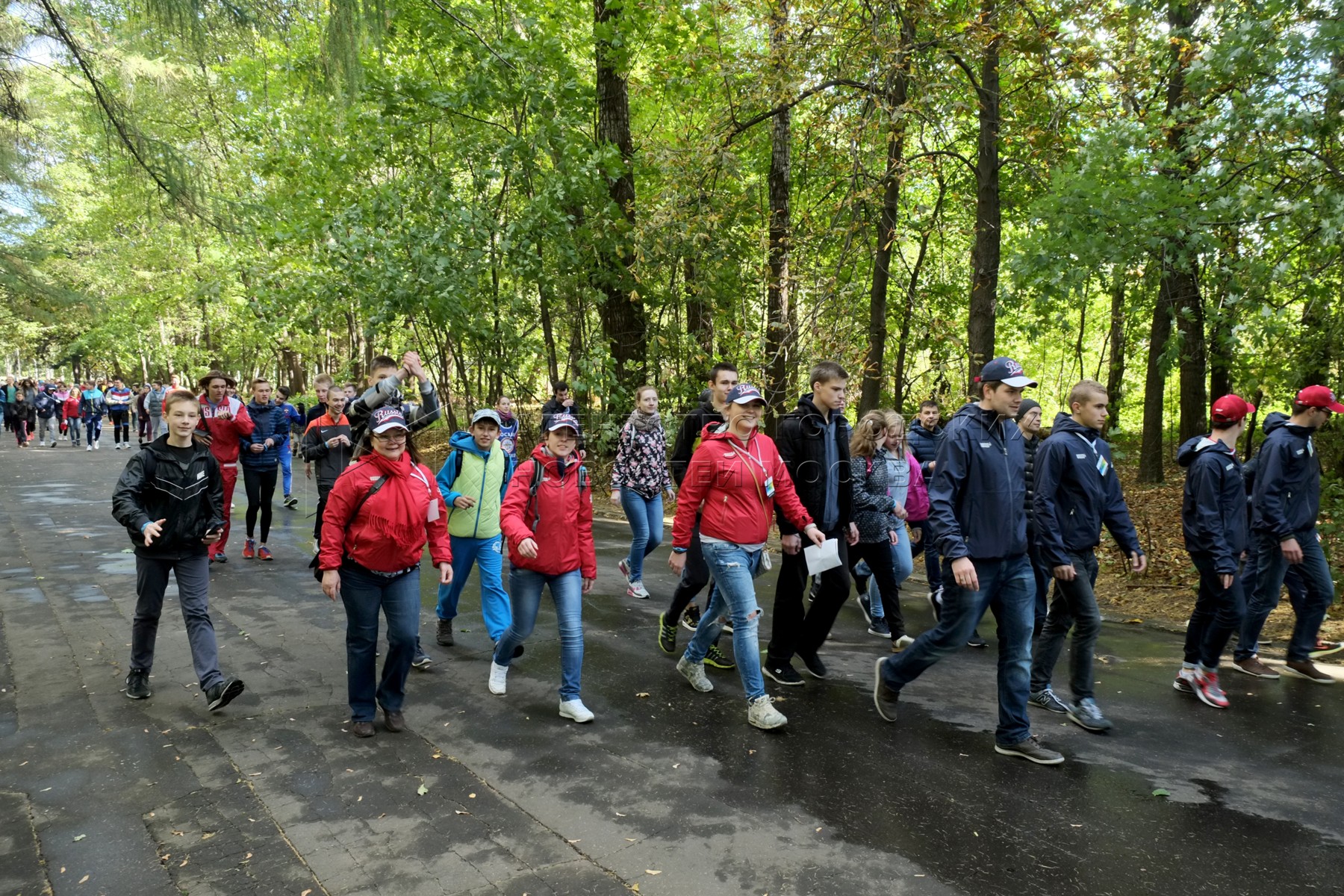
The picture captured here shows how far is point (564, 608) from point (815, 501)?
1.81 m

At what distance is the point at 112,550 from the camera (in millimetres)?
10016

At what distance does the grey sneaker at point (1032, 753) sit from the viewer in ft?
15.1

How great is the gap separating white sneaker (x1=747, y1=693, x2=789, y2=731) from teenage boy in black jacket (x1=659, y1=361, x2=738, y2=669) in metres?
1.01

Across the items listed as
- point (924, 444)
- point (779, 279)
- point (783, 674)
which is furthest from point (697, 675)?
point (779, 279)

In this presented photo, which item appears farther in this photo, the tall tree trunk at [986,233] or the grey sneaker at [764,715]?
the tall tree trunk at [986,233]

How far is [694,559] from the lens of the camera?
641 cm

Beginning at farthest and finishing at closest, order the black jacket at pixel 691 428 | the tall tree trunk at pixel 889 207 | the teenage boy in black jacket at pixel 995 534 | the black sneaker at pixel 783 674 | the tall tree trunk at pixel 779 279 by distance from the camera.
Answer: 1. the tall tree trunk at pixel 779 279
2. the tall tree trunk at pixel 889 207
3. the black jacket at pixel 691 428
4. the black sneaker at pixel 783 674
5. the teenage boy in black jacket at pixel 995 534

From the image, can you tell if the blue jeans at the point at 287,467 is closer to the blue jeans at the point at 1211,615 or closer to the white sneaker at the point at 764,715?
the white sneaker at the point at 764,715

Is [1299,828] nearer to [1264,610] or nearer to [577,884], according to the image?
[1264,610]

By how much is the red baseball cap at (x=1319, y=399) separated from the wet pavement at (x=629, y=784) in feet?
6.36

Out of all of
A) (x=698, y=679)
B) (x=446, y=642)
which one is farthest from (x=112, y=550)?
(x=698, y=679)

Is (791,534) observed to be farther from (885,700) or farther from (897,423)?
(897,423)

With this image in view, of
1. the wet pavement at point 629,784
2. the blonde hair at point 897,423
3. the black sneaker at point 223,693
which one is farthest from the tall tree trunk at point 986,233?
the black sneaker at point 223,693

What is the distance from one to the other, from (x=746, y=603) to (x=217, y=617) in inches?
189
